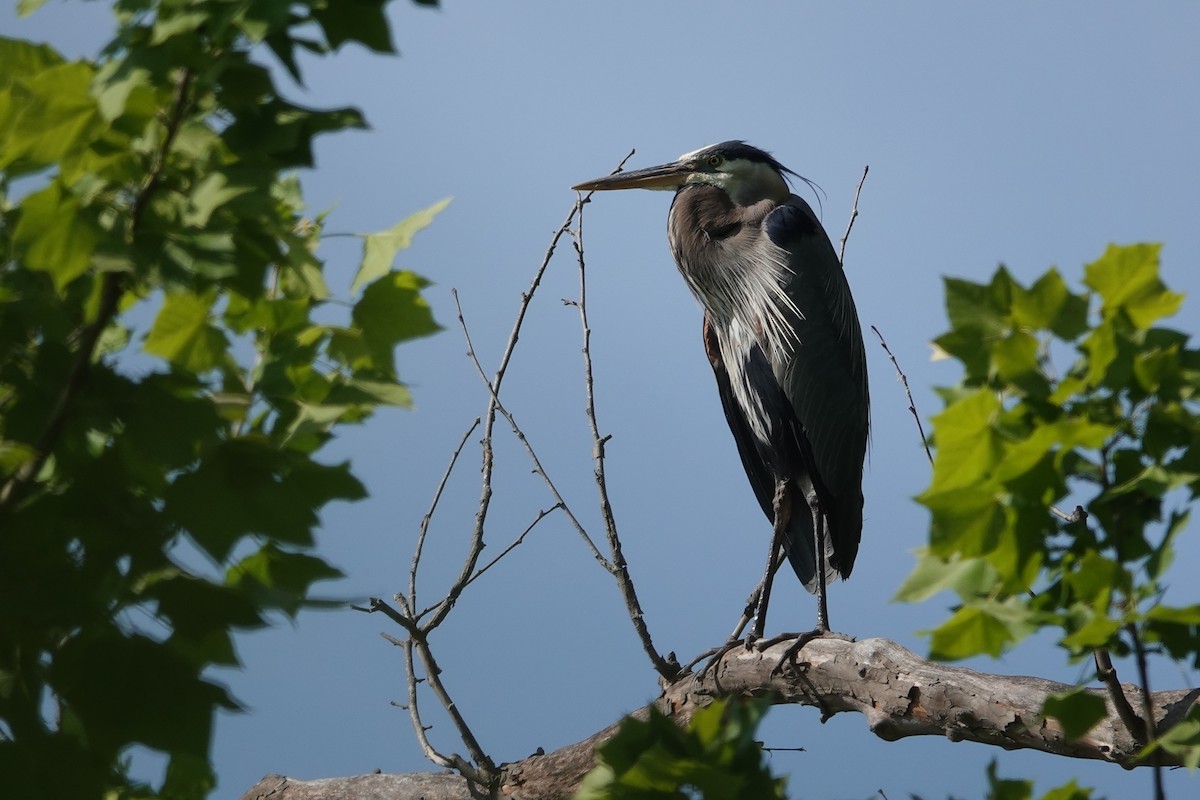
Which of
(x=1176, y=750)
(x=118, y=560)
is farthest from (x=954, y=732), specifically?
(x=118, y=560)

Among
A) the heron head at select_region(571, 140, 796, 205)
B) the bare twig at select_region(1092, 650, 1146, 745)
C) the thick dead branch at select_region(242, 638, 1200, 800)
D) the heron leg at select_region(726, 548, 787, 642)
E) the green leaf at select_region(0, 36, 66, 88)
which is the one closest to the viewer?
the green leaf at select_region(0, 36, 66, 88)

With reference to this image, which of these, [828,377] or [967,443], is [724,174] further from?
[967,443]

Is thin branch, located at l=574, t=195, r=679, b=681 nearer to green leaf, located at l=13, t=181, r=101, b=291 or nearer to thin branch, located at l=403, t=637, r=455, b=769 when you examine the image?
thin branch, located at l=403, t=637, r=455, b=769

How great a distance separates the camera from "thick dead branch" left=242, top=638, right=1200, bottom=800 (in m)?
1.94

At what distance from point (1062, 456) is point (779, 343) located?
2.80 m

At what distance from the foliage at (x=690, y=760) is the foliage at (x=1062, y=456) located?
0.23m

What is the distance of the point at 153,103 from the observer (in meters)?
0.93

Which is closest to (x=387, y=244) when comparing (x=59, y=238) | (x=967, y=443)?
(x=59, y=238)

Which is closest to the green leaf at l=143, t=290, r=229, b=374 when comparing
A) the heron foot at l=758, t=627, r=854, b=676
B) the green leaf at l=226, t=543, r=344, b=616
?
the green leaf at l=226, t=543, r=344, b=616

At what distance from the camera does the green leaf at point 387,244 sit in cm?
110

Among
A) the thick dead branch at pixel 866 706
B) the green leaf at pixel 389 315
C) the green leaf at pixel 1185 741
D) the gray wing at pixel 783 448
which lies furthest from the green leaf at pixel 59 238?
the gray wing at pixel 783 448

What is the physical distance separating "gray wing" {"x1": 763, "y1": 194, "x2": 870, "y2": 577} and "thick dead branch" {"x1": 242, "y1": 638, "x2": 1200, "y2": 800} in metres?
0.91

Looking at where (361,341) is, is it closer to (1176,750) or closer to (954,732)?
(1176,750)

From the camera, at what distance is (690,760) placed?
29.3 inches
